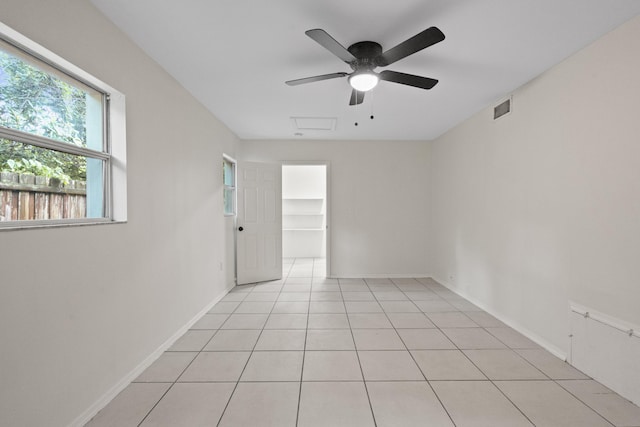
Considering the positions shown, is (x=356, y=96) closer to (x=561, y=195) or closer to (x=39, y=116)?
(x=561, y=195)

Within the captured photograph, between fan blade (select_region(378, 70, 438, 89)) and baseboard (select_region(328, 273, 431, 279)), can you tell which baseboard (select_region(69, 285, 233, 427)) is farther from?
fan blade (select_region(378, 70, 438, 89))

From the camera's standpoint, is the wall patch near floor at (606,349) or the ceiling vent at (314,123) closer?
the wall patch near floor at (606,349)

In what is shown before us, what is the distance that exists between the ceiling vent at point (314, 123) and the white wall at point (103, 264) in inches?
52.9

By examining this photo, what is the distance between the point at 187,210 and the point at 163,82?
1.22 m

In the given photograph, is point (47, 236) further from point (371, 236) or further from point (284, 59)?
point (371, 236)

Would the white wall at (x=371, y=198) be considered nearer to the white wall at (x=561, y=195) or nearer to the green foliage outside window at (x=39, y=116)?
the white wall at (x=561, y=195)

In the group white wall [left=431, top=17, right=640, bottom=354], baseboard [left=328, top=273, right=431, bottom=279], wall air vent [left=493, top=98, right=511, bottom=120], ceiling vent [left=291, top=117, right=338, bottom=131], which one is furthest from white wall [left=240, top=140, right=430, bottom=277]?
wall air vent [left=493, top=98, right=511, bottom=120]

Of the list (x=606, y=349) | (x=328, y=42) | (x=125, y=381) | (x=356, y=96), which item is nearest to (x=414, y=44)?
(x=328, y=42)

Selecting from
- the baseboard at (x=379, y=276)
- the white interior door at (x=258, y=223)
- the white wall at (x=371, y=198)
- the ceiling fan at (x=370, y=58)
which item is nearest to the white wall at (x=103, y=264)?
the ceiling fan at (x=370, y=58)

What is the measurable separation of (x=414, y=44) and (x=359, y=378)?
2.29m

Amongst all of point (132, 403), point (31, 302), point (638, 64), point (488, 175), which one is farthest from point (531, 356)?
point (31, 302)

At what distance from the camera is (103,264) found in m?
1.80

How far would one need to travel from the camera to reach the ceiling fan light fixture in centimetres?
209

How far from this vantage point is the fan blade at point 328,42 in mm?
1606
